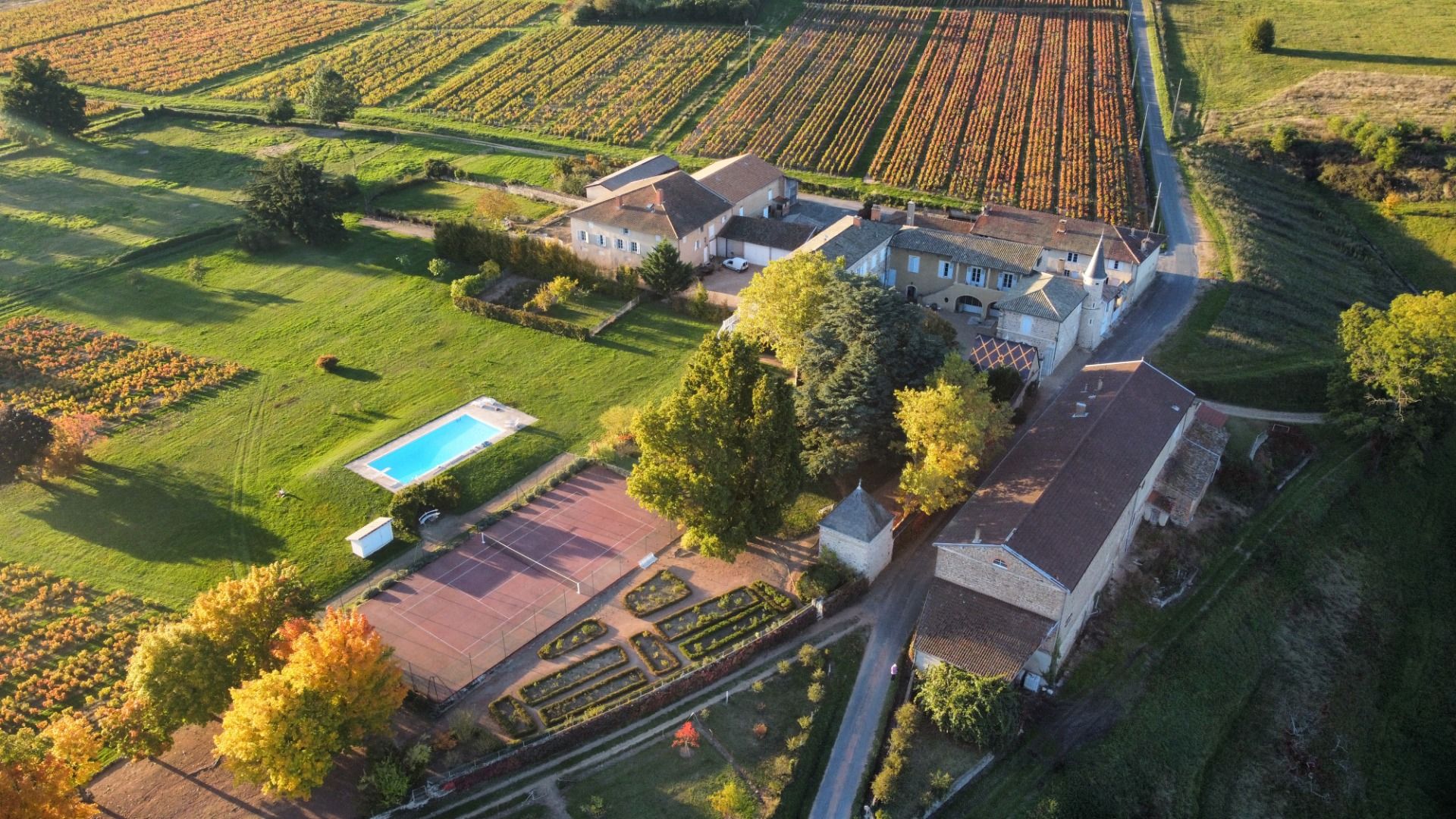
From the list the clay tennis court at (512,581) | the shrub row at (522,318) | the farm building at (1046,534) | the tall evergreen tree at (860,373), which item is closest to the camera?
the farm building at (1046,534)

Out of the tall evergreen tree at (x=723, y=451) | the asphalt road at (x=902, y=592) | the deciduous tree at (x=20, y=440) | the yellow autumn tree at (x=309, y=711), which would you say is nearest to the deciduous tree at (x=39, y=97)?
the deciduous tree at (x=20, y=440)

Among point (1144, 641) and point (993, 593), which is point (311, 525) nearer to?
point (993, 593)

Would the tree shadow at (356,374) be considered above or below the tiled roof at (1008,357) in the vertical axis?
below

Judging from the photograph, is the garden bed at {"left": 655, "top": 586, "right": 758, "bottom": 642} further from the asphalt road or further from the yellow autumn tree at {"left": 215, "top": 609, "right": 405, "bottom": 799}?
the yellow autumn tree at {"left": 215, "top": 609, "right": 405, "bottom": 799}

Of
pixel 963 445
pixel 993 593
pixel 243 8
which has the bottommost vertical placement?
pixel 993 593

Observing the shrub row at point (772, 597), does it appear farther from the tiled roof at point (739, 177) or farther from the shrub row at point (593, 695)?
the tiled roof at point (739, 177)

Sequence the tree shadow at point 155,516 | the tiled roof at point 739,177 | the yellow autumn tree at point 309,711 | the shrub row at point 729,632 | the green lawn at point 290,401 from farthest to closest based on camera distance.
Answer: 1. the tiled roof at point 739,177
2. the green lawn at point 290,401
3. the tree shadow at point 155,516
4. the shrub row at point 729,632
5. the yellow autumn tree at point 309,711

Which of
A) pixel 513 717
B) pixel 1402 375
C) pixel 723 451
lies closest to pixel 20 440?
pixel 513 717

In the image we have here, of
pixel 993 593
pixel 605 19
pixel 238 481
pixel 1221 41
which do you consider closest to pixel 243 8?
pixel 605 19
